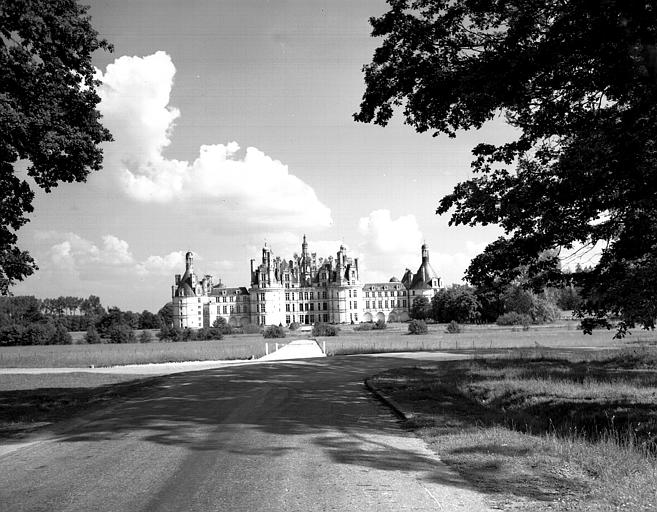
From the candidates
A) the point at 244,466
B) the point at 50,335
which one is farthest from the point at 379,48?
the point at 50,335

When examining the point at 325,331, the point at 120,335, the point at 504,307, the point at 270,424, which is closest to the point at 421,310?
the point at 504,307

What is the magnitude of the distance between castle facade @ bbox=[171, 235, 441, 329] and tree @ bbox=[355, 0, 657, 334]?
5369 inches

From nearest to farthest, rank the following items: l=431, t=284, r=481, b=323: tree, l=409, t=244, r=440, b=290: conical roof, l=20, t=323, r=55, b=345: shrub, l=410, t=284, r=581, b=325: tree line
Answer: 1. l=20, t=323, r=55, b=345: shrub
2. l=410, t=284, r=581, b=325: tree line
3. l=431, t=284, r=481, b=323: tree
4. l=409, t=244, r=440, b=290: conical roof

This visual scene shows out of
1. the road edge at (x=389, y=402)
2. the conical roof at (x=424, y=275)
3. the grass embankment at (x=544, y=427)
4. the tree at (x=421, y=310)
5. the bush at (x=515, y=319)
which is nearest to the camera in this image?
the grass embankment at (x=544, y=427)

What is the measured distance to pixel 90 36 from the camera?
17031 millimetres

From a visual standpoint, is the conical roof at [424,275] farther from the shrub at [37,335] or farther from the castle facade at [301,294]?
the shrub at [37,335]

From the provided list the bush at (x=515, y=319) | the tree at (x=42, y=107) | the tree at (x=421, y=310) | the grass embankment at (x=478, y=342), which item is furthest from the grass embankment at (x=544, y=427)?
the tree at (x=421, y=310)

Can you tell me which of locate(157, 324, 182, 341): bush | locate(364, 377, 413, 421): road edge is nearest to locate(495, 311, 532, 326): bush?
locate(157, 324, 182, 341): bush

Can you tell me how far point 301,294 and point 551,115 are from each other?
14696 cm

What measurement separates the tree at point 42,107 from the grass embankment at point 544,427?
38.8 ft

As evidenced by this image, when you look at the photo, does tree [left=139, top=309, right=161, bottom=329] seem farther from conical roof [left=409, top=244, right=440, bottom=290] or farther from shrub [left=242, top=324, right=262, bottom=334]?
conical roof [left=409, top=244, right=440, bottom=290]

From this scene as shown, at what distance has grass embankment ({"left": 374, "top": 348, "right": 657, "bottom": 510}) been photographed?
6547mm

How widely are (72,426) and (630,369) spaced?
21257 millimetres

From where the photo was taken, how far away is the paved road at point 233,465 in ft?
20.9
